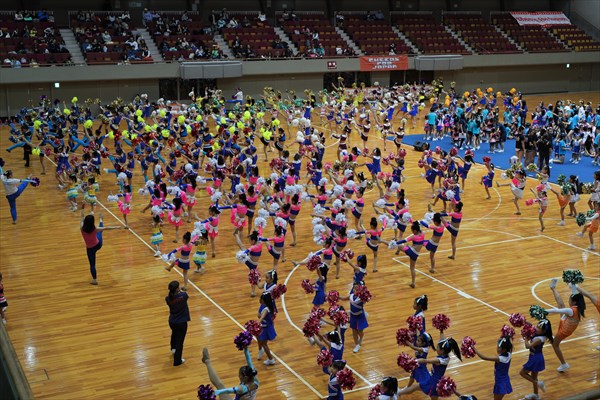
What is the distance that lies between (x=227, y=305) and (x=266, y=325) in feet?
8.98

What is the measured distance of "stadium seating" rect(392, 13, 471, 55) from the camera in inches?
1853

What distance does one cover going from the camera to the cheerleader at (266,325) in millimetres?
11094

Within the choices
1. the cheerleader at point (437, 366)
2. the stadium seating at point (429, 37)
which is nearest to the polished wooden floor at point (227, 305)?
the cheerleader at point (437, 366)

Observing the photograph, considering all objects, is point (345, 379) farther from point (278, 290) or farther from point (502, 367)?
point (278, 290)

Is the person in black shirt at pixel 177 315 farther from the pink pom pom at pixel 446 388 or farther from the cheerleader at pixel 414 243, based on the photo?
the cheerleader at pixel 414 243

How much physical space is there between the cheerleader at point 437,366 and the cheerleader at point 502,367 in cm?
39

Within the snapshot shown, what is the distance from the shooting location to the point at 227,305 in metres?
13.8

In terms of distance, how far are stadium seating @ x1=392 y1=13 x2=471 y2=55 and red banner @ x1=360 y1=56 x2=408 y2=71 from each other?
88.0 inches

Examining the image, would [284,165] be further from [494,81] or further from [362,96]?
[494,81]

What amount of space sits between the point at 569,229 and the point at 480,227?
2.24 metres

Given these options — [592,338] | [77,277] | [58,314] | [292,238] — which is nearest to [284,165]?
[292,238]

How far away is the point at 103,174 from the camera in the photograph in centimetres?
2516

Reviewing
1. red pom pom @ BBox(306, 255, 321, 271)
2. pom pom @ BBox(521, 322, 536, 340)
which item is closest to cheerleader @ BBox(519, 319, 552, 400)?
pom pom @ BBox(521, 322, 536, 340)

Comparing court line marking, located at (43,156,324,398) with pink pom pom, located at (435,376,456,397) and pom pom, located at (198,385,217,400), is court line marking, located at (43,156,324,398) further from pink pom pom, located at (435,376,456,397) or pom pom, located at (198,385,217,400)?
pom pom, located at (198,385,217,400)
